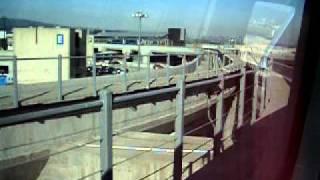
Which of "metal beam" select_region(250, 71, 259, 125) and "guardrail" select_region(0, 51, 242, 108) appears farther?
"guardrail" select_region(0, 51, 242, 108)

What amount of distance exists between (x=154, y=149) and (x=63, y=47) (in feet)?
43.2

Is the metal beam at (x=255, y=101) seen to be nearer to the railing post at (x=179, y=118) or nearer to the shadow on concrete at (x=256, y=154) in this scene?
the shadow on concrete at (x=256, y=154)

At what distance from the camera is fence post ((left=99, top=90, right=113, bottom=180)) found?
2.95 metres

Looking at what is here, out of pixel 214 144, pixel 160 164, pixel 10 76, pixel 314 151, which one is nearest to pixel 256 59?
pixel 314 151

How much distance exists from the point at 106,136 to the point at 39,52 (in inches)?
565

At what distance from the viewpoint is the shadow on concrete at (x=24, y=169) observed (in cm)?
984

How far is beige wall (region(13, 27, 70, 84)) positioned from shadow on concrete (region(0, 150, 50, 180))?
3.25m

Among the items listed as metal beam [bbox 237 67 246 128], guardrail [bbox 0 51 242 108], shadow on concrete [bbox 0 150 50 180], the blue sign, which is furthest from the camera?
the blue sign

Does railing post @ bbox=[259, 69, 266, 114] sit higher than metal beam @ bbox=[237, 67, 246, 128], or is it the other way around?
railing post @ bbox=[259, 69, 266, 114]

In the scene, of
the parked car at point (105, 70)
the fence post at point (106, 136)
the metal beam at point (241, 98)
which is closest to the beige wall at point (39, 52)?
the parked car at point (105, 70)

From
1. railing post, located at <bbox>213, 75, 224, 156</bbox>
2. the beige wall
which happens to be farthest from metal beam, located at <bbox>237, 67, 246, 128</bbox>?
the beige wall

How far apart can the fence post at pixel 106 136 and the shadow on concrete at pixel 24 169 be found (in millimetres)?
6602

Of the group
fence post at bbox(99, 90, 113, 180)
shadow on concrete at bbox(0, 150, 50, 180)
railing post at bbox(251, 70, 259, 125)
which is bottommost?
shadow on concrete at bbox(0, 150, 50, 180)

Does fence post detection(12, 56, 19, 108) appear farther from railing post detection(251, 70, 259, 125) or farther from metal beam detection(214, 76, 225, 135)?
railing post detection(251, 70, 259, 125)
